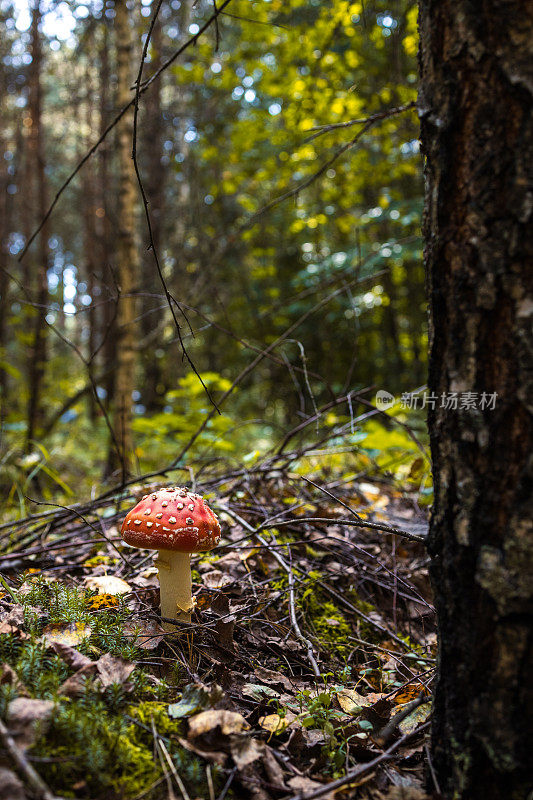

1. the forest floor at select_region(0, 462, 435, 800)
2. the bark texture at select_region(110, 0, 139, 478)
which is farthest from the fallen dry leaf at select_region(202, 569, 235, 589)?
the bark texture at select_region(110, 0, 139, 478)

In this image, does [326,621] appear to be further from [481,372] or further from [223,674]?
[481,372]

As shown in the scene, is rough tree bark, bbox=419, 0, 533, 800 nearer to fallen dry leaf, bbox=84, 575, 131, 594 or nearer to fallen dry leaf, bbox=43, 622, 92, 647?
fallen dry leaf, bbox=43, 622, 92, 647

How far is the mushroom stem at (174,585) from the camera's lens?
6.59ft

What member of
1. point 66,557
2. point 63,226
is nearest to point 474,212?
point 66,557

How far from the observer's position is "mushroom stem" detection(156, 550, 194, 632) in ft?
6.59

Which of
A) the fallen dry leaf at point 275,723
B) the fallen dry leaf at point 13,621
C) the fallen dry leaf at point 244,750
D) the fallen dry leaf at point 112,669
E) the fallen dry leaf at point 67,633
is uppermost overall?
the fallen dry leaf at point 13,621

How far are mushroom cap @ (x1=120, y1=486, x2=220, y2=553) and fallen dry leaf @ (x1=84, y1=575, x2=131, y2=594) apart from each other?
47 centimetres

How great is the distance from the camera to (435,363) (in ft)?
4.77

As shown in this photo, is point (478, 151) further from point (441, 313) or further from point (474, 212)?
point (441, 313)

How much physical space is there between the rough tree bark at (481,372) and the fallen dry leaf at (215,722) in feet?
1.88

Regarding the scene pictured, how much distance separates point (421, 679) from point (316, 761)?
647mm

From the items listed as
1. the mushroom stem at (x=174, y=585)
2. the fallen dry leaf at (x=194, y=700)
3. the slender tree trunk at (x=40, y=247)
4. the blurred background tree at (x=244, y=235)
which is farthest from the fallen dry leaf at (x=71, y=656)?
the slender tree trunk at (x=40, y=247)

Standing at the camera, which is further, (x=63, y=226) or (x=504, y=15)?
(x=63, y=226)

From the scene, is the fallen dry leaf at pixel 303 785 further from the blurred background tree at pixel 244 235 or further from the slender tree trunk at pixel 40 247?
the slender tree trunk at pixel 40 247
